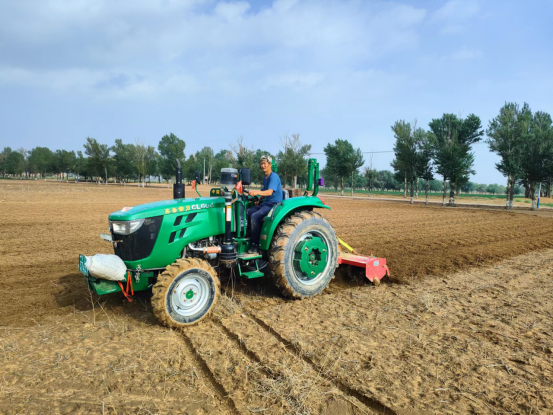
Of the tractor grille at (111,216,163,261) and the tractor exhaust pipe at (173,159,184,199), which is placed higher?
the tractor exhaust pipe at (173,159,184,199)

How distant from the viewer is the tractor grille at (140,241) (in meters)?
3.87

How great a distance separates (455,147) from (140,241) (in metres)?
28.3

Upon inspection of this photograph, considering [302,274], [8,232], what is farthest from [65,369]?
[8,232]

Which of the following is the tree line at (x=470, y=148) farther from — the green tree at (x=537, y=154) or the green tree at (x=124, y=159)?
the green tree at (x=124, y=159)

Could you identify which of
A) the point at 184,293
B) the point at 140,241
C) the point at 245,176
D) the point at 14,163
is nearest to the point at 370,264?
the point at 245,176

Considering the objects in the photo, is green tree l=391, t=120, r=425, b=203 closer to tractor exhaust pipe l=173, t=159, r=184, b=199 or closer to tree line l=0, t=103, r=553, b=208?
tree line l=0, t=103, r=553, b=208

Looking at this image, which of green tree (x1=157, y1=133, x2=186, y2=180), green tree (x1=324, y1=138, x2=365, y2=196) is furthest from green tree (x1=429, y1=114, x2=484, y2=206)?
green tree (x1=157, y1=133, x2=186, y2=180)

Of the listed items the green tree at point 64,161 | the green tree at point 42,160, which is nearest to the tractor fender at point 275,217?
the green tree at point 64,161

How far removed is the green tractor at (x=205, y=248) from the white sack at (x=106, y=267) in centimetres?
2

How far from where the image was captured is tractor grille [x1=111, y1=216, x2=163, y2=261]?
152 inches

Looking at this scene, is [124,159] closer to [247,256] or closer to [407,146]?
[407,146]

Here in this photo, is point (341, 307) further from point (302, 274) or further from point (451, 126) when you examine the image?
point (451, 126)

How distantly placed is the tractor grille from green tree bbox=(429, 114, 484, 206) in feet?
91.9

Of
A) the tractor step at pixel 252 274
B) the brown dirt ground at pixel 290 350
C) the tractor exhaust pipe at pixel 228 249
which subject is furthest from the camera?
the tractor step at pixel 252 274
